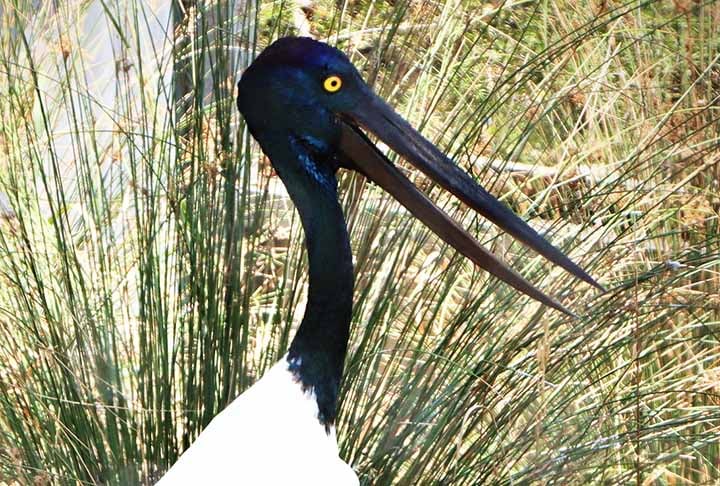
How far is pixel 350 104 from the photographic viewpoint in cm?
170

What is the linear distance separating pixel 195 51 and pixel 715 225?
3.20ft

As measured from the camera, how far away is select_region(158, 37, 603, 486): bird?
1659 millimetres

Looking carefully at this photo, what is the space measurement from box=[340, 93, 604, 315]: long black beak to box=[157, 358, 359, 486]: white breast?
0.98 feet

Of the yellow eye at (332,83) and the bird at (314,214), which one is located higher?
the yellow eye at (332,83)

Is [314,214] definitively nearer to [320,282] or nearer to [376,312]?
[320,282]

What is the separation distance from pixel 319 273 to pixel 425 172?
0.21 meters

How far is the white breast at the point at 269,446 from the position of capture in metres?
1.62

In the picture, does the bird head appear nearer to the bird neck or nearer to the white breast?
the bird neck

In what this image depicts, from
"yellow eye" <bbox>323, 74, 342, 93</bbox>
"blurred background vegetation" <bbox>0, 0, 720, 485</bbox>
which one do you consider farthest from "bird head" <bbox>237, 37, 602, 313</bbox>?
"blurred background vegetation" <bbox>0, 0, 720, 485</bbox>

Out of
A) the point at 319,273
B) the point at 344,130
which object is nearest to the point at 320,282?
the point at 319,273

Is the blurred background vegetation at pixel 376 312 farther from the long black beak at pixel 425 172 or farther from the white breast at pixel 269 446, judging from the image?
the white breast at pixel 269 446

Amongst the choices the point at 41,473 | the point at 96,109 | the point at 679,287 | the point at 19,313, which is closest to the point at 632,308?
the point at 679,287

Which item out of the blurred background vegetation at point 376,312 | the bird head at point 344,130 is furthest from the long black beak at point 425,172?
the blurred background vegetation at point 376,312

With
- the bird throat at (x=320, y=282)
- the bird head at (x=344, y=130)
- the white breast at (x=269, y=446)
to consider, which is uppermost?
the bird head at (x=344, y=130)
